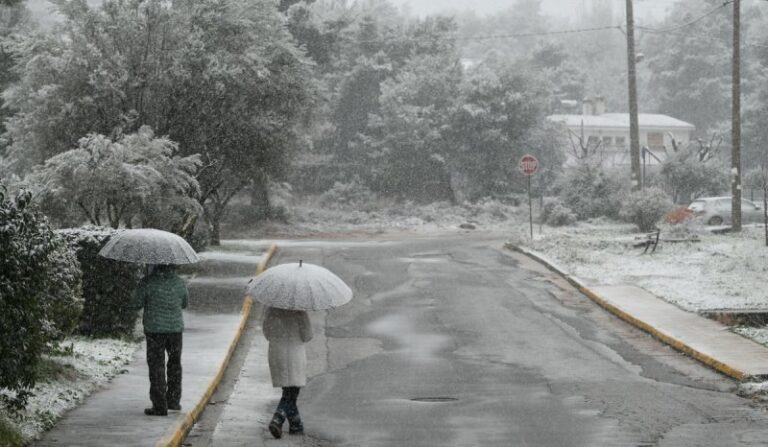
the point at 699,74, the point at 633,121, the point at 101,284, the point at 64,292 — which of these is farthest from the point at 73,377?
the point at 699,74

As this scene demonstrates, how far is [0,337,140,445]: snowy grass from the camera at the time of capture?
33.0 feet

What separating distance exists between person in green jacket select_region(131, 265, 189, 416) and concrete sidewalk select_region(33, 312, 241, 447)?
224 millimetres

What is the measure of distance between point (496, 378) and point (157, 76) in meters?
14.1

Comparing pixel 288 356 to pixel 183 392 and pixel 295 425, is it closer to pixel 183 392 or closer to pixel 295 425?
pixel 295 425

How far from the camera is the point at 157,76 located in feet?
82.2

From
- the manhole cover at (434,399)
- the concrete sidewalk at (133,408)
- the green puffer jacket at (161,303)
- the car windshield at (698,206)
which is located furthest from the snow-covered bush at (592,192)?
the green puffer jacket at (161,303)

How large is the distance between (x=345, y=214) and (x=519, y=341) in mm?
36259

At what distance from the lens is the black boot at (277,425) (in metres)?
10.3

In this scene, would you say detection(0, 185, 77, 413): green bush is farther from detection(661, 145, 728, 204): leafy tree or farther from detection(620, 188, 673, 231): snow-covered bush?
detection(661, 145, 728, 204): leafy tree

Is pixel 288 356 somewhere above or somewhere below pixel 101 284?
below

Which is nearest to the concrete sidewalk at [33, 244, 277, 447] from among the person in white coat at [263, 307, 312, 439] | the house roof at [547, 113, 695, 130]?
the person in white coat at [263, 307, 312, 439]

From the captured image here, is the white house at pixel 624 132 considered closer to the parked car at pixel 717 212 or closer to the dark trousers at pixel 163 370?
the parked car at pixel 717 212

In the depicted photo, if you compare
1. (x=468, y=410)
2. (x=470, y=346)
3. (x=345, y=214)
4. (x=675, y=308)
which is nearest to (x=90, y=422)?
(x=468, y=410)

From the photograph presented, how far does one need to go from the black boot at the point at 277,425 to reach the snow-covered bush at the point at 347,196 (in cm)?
4625
